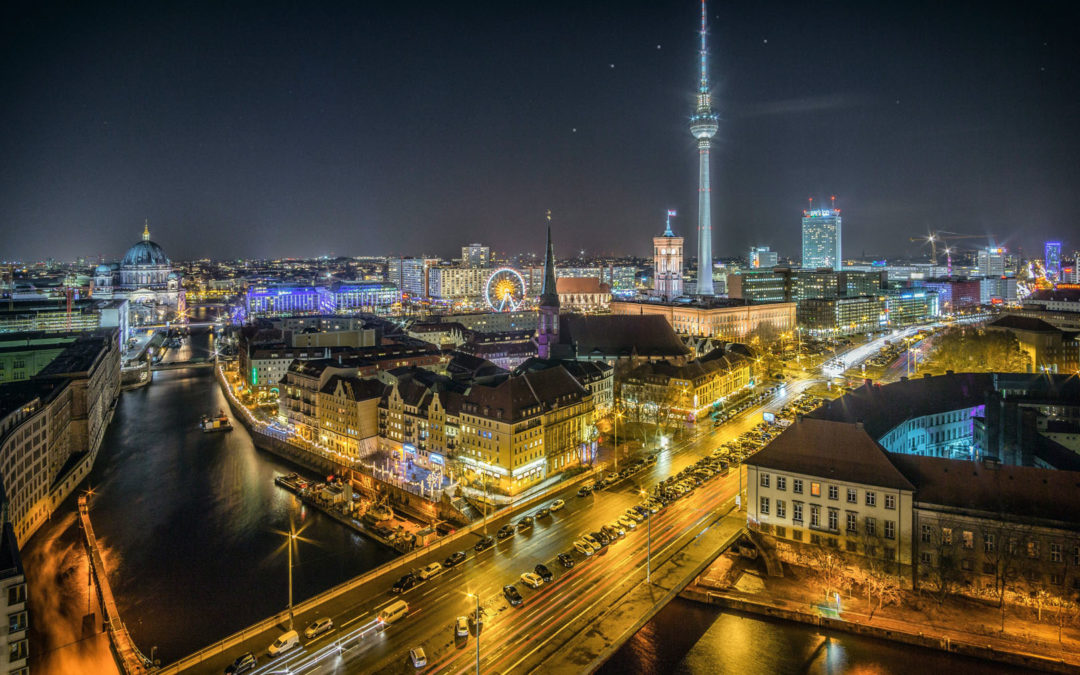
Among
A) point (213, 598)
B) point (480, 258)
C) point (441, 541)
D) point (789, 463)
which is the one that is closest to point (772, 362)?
point (789, 463)

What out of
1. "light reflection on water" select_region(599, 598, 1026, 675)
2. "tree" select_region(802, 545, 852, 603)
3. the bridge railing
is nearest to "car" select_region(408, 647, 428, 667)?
the bridge railing

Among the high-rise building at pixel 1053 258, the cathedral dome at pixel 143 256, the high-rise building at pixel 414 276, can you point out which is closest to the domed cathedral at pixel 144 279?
the cathedral dome at pixel 143 256

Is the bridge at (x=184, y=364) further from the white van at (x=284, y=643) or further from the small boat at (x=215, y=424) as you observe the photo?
the white van at (x=284, y=643)

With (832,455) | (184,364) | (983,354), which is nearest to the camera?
(832,455)

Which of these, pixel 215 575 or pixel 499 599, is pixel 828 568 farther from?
pixel 215 575

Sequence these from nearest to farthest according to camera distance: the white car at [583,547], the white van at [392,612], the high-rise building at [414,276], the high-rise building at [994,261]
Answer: the white van at [392,612] → the white car at [583,547] → the high-rise building at [994,261] → the high-rise building at [414,276]

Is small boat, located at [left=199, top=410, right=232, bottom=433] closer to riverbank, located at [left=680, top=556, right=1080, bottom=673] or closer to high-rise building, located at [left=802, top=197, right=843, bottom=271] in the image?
riverbank, located at [left=680, top=556, right=1080, bottom=673]

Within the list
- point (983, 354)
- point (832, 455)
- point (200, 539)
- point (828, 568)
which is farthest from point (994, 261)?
point (200, 539)
